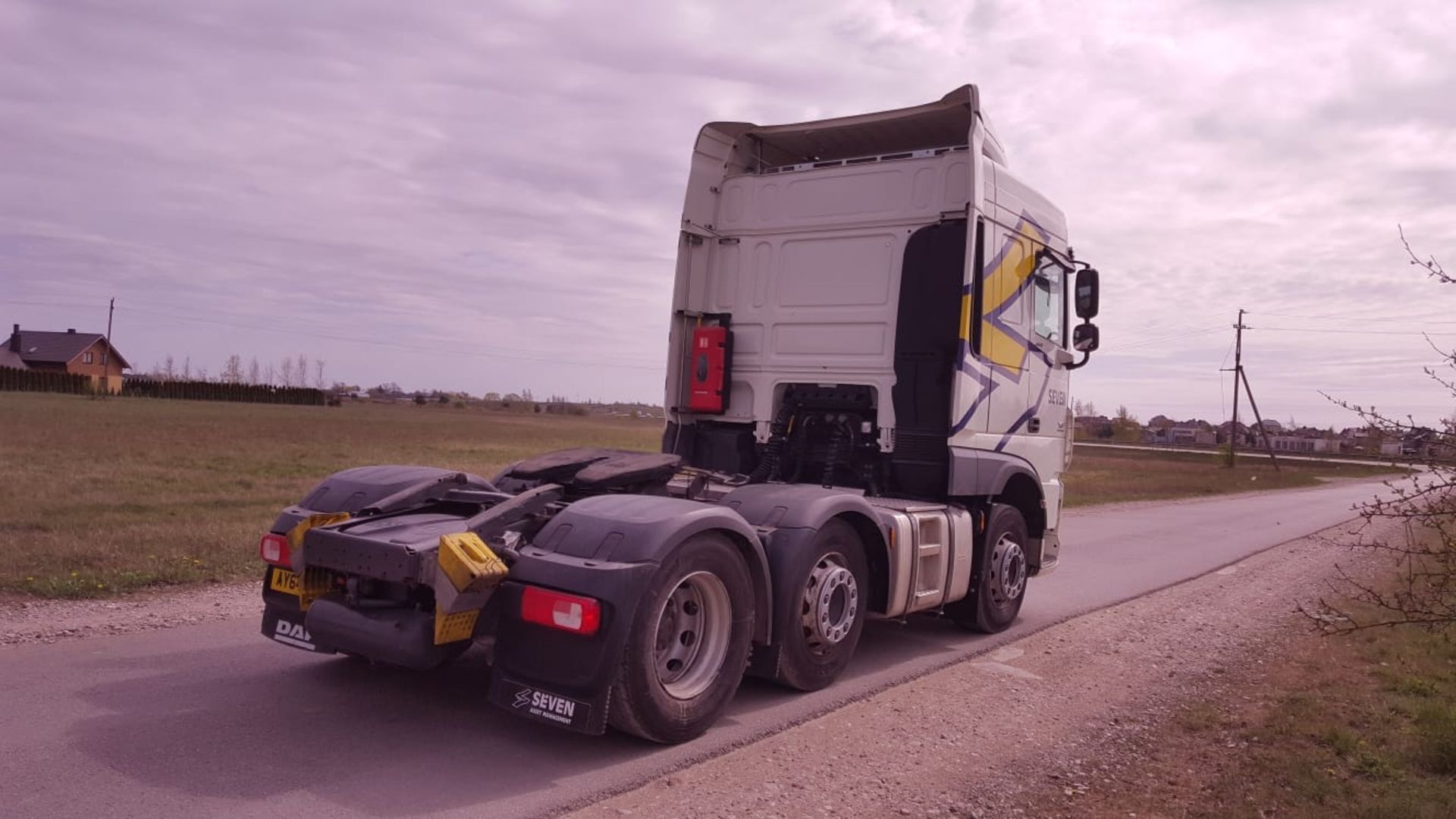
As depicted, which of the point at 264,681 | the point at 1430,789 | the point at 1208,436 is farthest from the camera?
the point at 1208,436

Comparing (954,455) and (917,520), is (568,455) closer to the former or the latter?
(917,520)

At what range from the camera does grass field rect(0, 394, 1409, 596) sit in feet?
29.0

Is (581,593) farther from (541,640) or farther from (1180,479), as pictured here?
(1180,479)

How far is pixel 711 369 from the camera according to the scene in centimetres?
795

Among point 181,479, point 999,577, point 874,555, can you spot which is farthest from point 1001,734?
point 181,479

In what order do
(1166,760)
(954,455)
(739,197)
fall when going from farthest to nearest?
(739,197) < (954,455) < (1166,760)

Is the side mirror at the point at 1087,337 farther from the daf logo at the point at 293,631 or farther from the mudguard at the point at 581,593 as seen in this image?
the daf logo at the point at 293,631

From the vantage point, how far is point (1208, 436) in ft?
357

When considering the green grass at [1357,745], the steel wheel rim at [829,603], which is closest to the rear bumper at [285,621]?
the steel wheel rim at [829,603]

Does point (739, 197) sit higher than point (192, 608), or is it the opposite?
point (739, 197)

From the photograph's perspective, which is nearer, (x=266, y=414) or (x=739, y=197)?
(x=739, y=197)

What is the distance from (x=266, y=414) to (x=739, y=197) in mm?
63097

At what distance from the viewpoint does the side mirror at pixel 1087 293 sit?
27.8 ft

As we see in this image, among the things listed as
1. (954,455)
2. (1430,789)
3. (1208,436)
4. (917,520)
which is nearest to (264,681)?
(917,520)
